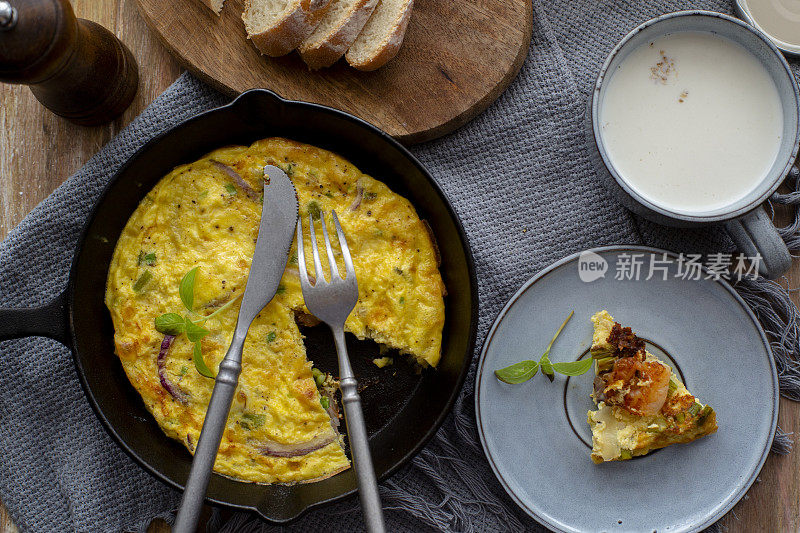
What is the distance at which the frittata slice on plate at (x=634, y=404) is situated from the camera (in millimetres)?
2611

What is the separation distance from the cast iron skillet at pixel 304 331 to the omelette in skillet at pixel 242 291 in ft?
0.22

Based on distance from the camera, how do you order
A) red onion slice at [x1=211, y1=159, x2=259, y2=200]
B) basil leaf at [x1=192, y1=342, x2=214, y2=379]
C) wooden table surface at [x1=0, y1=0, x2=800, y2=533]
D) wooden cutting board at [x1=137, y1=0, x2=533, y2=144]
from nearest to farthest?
1. basil leaf at [x1=192, y1=342, x2=214, y2=379]
2. red onion slice at [x1=211, y1=159, x2=259, y2=200]
3. wooden cutting board at [x1=137, y1=0, x2=533, y2=144]
4. wooden table surface at [x1=0, y1=0, x2=800, y2=533]

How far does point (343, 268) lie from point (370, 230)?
0.18 m

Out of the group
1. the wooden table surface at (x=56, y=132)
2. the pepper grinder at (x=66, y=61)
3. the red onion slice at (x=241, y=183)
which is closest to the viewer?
the pepper grinder at (x=66, y=61)

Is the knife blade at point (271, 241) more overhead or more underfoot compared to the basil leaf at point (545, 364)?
more overhead

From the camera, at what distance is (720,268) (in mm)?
2918

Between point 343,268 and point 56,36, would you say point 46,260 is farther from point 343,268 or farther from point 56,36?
point 343,268

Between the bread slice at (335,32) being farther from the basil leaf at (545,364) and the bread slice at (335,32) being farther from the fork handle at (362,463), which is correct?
the basil leaf at (545,364)

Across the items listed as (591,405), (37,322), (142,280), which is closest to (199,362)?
(142,280)

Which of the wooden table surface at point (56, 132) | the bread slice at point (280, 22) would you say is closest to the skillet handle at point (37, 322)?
the wooden table surface at point (56, 132)

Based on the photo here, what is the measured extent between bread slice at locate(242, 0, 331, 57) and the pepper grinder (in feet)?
1.82

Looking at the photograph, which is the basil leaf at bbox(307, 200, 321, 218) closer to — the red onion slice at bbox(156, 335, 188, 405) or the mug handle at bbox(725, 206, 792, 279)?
the red onion slice at bbox(156, 335, 188, 405)

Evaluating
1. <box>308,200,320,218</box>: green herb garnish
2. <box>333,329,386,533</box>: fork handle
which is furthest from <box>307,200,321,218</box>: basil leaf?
<box>333,329,386,533</box>: fork handle

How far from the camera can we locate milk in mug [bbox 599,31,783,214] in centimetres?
268
